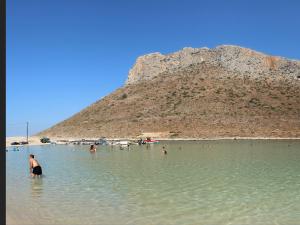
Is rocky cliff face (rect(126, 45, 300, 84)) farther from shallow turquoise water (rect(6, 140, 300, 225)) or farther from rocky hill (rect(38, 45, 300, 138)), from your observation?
shallow turquoise water (rect(6, 140, 300, 225))

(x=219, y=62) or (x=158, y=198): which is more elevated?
(x=219, y=62)

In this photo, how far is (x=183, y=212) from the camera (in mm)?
14070

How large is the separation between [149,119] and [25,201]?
3092 inches

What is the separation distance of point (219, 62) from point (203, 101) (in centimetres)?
3036

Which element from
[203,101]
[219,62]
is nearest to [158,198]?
[203,101]

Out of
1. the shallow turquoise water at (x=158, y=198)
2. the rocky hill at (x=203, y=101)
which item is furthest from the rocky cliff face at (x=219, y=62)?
the shallow turquoise water at (x=158, y=198)

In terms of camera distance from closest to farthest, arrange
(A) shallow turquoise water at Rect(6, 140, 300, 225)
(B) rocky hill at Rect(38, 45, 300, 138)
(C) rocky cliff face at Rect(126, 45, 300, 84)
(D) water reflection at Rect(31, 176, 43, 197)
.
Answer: (A) shallow turquoise water at Rect(6, 140, 300, 225)
(D) water reflection at Rect(31, 176, 43, 197)
(B) rocky hill at Rect(38, 45, 300, 138)
(C) rocky cliff face at Rect(126, 45, 300, 84)

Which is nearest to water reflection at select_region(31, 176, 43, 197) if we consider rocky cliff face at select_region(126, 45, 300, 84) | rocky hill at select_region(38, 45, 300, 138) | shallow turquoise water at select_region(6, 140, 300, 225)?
shallow turquoise water at select_region(6, 140, 300, 225)

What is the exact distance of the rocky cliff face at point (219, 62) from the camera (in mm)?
120000

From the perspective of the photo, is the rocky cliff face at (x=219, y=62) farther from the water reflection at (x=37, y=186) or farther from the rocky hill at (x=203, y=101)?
the water reflection at (x=37, y=186)

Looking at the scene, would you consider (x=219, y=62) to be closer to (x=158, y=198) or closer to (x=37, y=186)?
(x=37, y=186)

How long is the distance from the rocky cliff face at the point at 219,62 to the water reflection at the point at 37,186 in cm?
10060

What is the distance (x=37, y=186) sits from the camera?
21.5 m

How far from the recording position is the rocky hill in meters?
88.6
